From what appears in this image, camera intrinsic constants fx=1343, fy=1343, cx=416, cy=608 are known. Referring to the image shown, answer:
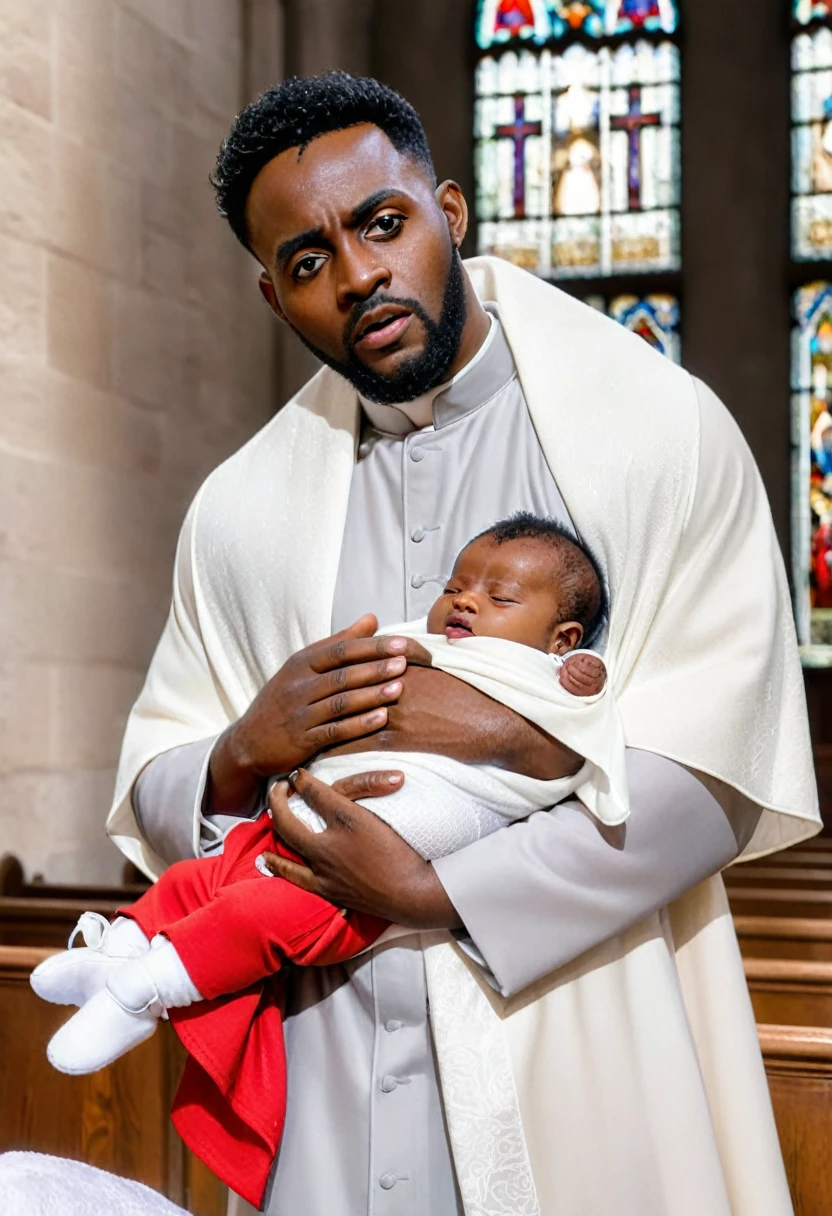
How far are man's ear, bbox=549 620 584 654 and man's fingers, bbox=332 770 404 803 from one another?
26 cm

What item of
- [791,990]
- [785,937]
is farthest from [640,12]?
[791,990]

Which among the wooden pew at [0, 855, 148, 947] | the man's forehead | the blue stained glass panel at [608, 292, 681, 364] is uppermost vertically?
the blue stained glass panel at [608, 292, 681, 364]

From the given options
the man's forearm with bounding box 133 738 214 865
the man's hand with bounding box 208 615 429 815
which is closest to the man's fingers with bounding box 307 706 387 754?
the man's hand with bounding box 208 615 429 815

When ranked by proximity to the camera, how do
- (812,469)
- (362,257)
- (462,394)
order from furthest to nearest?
(812,469), (462,394), (362,257)

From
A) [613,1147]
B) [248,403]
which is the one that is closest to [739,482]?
[613,1147]

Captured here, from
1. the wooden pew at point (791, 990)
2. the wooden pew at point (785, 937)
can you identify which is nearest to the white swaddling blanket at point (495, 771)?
the wooden pew at point (791, 990)

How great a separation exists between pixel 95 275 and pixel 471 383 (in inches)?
140

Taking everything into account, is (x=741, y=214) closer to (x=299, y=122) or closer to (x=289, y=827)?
(x=299, y=122)

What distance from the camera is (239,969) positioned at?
4.56ft

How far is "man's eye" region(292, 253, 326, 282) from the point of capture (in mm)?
1602

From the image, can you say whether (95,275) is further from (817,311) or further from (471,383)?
(817,311)

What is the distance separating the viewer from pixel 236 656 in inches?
70.9

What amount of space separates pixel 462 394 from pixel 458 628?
0.38 m

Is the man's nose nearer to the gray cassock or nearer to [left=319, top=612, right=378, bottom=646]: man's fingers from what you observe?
the gray cassock
